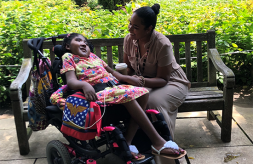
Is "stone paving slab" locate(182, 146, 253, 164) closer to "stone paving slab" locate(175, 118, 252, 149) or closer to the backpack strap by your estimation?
"stone paving slab" locate(175, 118, 252, 149)

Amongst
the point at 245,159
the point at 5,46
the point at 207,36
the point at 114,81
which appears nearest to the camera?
the point at 114,81

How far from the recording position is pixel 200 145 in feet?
10.3

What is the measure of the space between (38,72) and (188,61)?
1.92 m

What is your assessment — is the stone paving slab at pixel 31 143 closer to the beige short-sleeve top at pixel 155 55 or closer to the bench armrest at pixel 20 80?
the bench armrest at pixel 20 80

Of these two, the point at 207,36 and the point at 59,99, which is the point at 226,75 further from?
the point at 59,99

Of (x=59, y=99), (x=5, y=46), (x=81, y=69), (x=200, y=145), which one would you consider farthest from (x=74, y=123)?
(x=5, y=46)

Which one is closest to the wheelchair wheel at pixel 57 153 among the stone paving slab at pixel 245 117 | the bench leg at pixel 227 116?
the bench leg at pixel 227 116

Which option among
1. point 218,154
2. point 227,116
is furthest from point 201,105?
point 218,154

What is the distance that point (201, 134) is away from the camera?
3.39 metres

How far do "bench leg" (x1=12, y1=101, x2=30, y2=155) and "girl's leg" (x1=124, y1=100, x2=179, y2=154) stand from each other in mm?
1337

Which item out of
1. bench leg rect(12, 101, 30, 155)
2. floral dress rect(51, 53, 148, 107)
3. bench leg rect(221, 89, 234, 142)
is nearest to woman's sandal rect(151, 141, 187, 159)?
floral dress rect(51, 53, 148, 107)

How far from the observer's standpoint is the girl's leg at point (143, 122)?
228 centimetres

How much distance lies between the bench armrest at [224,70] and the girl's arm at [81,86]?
1542 millimetres

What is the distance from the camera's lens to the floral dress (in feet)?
7.43
